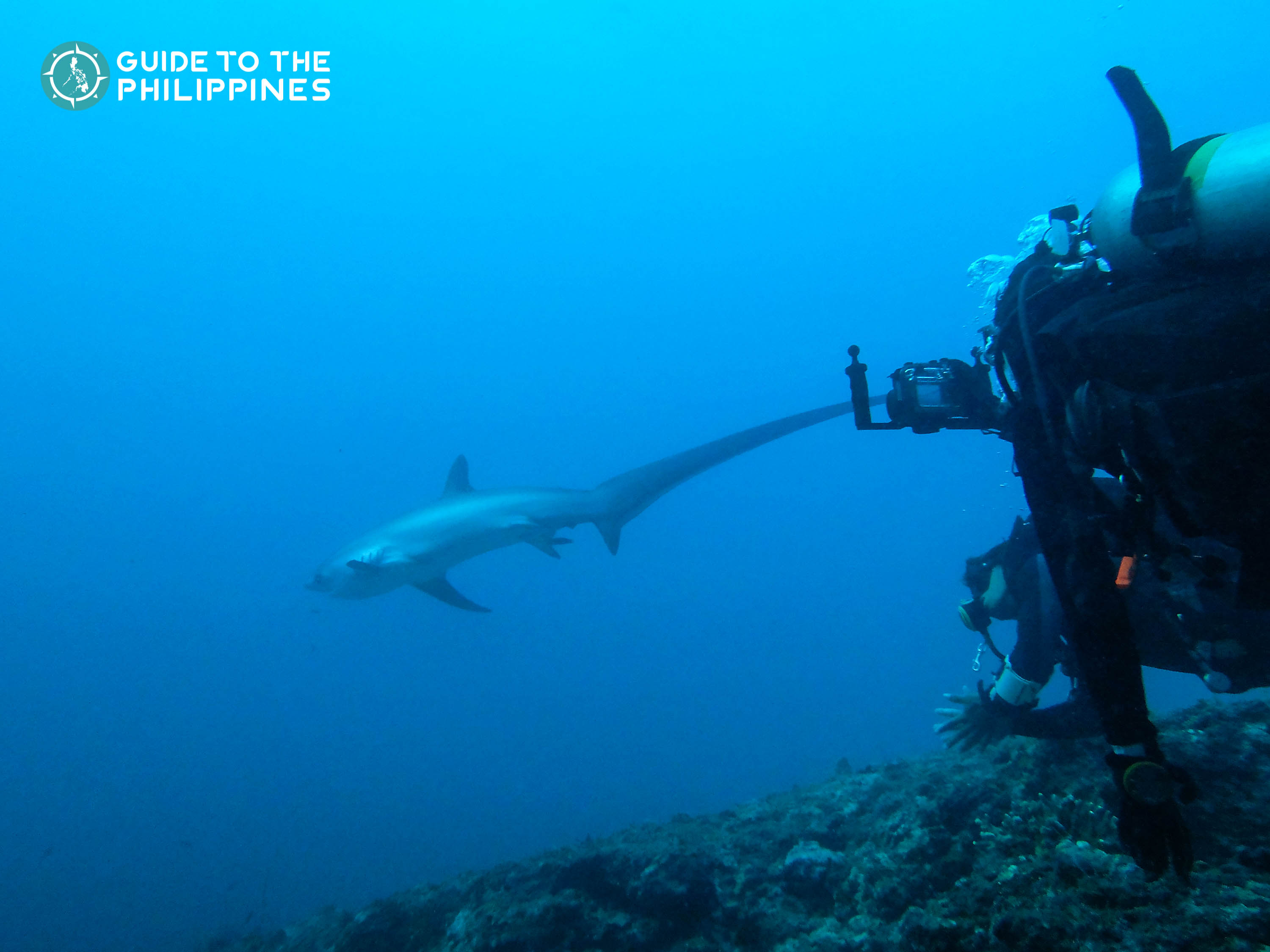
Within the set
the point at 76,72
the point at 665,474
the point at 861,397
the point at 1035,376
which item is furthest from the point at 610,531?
the point at 76,72

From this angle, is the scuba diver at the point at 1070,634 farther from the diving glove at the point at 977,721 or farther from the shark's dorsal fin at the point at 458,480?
the shark's dorsal fin at the point at 458,480

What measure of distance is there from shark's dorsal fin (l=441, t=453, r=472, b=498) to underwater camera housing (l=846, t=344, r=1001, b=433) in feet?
27.8

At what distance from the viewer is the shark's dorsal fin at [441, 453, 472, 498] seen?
412 inches

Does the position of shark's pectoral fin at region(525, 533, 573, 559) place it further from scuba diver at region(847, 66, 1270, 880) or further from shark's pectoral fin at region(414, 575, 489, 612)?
scuba diver at region(847, 66, 1270, 880)

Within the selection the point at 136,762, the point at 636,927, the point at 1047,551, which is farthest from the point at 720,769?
the point at 136,762

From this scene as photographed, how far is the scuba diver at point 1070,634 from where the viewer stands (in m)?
2.29

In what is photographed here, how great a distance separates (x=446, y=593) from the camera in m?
11.6

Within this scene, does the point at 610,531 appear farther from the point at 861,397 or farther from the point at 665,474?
the point at 861,397

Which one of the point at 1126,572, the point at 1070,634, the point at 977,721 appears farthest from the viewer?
the point at 977,721

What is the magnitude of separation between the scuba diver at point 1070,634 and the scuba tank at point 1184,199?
0.87 m

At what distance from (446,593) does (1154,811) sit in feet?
36.1

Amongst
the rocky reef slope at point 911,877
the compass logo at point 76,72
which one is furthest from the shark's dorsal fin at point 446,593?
the compass logo at point 76,72

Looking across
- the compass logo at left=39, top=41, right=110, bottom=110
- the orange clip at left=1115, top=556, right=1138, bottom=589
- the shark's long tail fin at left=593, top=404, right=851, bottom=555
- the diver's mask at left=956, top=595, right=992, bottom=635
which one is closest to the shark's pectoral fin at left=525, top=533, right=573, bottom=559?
the shark's long tail fin at left=593, top=404, right=851, bottom=555

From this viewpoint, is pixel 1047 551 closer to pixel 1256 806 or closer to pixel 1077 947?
pixel 1077 947
